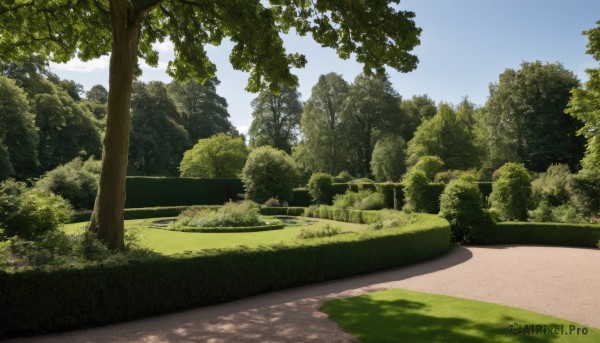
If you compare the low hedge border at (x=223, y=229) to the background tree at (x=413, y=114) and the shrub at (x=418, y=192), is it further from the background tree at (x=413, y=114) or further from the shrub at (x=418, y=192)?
the background tree at (x=413, y=114)

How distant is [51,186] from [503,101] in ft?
139

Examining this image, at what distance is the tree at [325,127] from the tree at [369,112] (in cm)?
142

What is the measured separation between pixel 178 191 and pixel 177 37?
82.9 feet

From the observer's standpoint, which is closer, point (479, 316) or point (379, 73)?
point (479, 316)

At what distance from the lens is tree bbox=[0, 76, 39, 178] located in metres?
30.0

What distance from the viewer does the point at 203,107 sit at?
55.5 metres

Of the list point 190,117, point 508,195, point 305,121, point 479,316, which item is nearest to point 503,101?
point 305,121

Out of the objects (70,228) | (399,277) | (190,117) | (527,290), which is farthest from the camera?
(190,117)

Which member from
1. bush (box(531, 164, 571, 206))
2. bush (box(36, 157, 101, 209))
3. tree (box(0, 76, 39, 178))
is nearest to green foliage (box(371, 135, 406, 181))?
bush (box(531, 164, 571, 206))

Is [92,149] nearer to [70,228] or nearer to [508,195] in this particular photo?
[70,228]

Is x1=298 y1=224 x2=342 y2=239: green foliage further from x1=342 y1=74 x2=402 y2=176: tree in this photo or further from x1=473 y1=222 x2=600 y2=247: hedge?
x1=342 y1=74 x2=402 y2=176: tree

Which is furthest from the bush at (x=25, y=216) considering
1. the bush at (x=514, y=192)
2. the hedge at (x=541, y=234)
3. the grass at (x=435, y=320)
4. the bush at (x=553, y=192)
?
the bush at (x=553, y=192)

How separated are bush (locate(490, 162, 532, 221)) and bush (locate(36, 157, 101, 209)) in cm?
2517

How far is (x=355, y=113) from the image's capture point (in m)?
49.3
